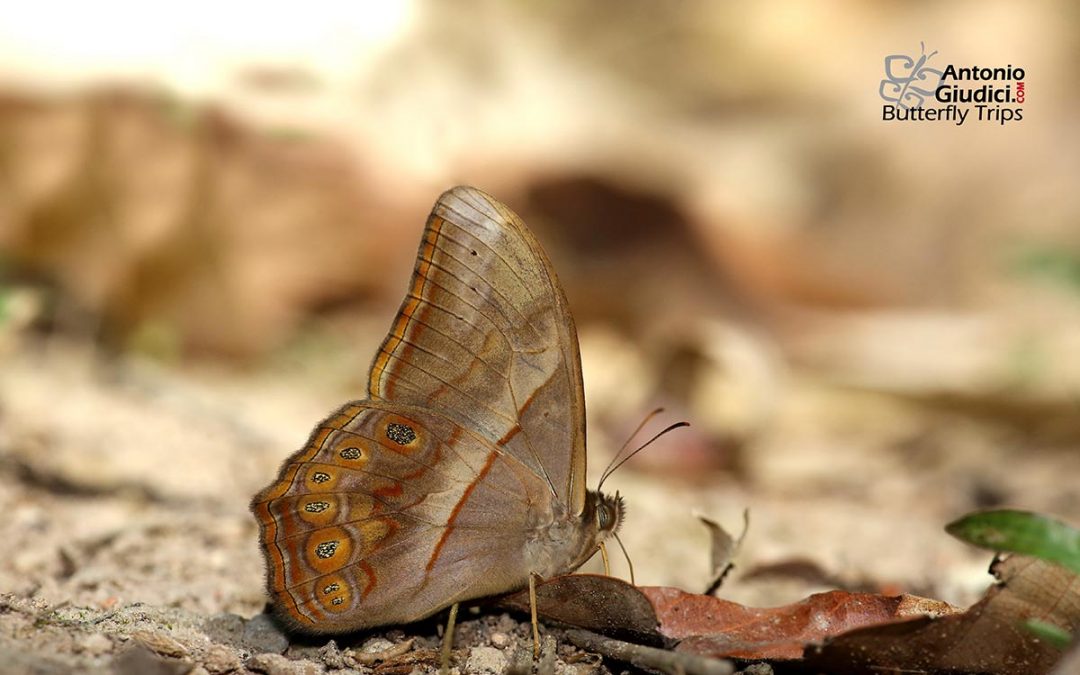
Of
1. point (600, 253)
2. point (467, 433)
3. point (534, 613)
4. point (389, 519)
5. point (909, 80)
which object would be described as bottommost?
point (534, 613)

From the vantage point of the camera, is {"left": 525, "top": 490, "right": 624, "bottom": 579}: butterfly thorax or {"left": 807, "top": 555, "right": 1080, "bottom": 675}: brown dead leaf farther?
{"left": 525, "top": 490, "right": 624, "bottom": 579}: butterfly thorax

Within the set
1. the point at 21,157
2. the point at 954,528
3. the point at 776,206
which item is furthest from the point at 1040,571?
the point at 776,206

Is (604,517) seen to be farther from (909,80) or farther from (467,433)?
(909,80)

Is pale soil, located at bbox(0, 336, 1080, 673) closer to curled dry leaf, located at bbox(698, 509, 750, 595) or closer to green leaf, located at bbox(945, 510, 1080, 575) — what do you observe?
curled dry leaf, located at bbox(698, 509, 750, 595)

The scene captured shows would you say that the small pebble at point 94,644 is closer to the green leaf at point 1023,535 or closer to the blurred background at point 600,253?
the blurred background at point 600,253

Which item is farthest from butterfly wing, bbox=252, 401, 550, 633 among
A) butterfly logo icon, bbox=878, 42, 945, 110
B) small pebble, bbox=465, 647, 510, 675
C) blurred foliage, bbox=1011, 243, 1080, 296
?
butterfly logo icon, bbox=878, 42, 945, 110

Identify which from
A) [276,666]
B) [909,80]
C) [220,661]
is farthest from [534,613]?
[909,80]
